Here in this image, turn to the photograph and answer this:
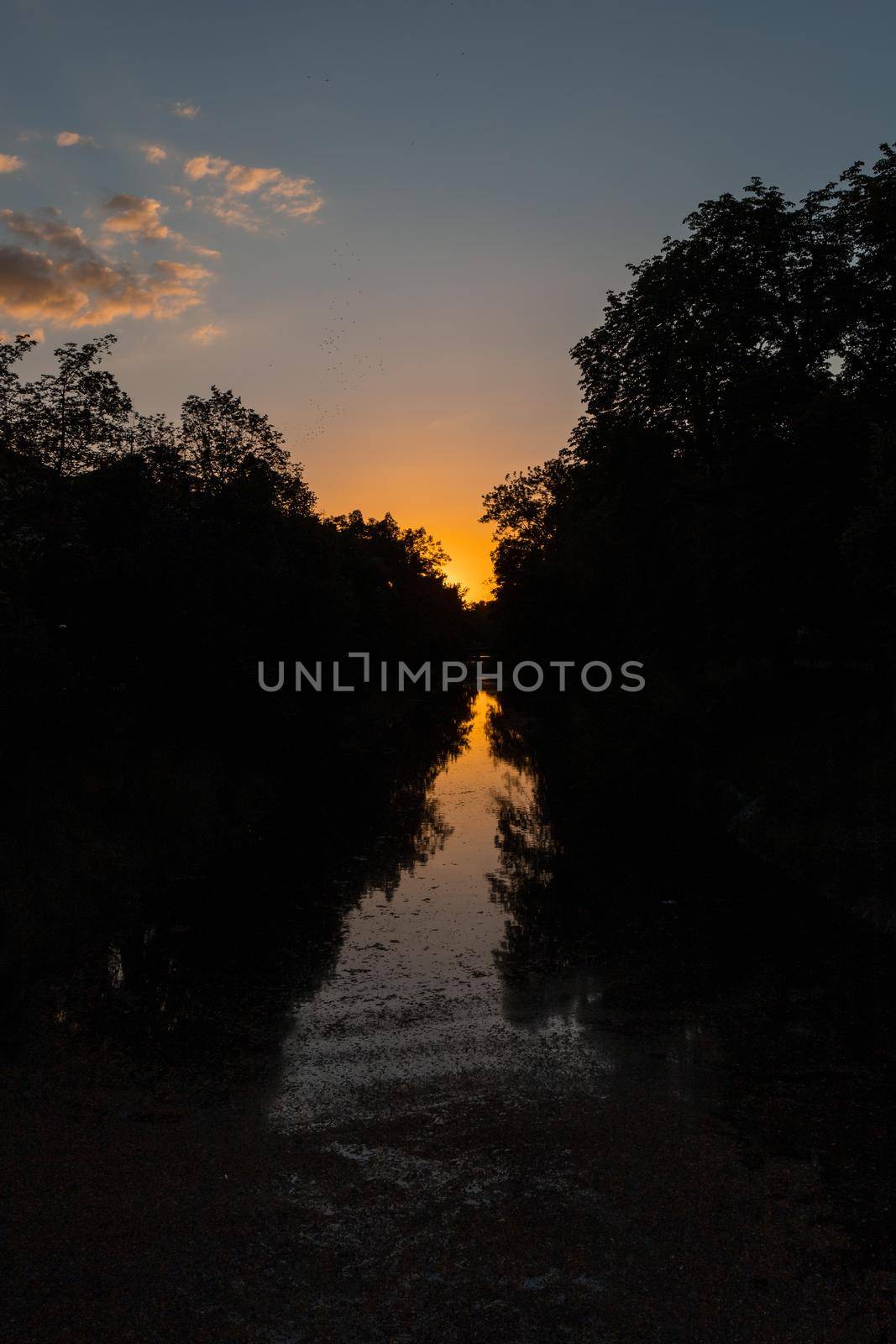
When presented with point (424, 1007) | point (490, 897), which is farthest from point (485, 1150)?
point (490, 897)

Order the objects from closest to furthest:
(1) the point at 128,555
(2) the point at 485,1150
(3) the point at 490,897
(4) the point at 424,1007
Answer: (2) the point at 485,1150
(4) the point at 424,1007
(3) the point at 490,897
(1) the point at 128,555

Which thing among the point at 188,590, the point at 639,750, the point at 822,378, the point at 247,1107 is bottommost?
the point at 247,1107

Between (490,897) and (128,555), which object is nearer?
(490,897)

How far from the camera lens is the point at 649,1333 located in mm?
5781

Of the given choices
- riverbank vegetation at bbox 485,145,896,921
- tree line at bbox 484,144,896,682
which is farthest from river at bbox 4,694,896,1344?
tree line at bbox 484,144,896,682

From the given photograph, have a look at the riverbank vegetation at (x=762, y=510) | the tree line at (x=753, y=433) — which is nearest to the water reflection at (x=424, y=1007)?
the riverbank vegetation at (x=762, y=510)

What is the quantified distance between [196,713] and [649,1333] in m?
23.9

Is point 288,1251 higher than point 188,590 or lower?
lower

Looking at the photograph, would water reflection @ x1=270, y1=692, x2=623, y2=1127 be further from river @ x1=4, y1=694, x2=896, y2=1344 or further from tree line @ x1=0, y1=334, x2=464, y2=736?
tree line @ x1=0, y1=334, x2=464, y2=736

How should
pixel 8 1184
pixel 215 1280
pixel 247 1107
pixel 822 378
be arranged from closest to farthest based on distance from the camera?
pixel 215 1280 < pixel 8 1184 < pixel 247 1107 < pixel 822 378

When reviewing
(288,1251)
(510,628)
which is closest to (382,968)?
(288,1251)

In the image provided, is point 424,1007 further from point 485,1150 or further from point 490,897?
point 490,897

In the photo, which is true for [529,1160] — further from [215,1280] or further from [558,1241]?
[215,1280]

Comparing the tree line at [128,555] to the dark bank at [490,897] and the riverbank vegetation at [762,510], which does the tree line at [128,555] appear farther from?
the riverbank vegetation at [762,510]
